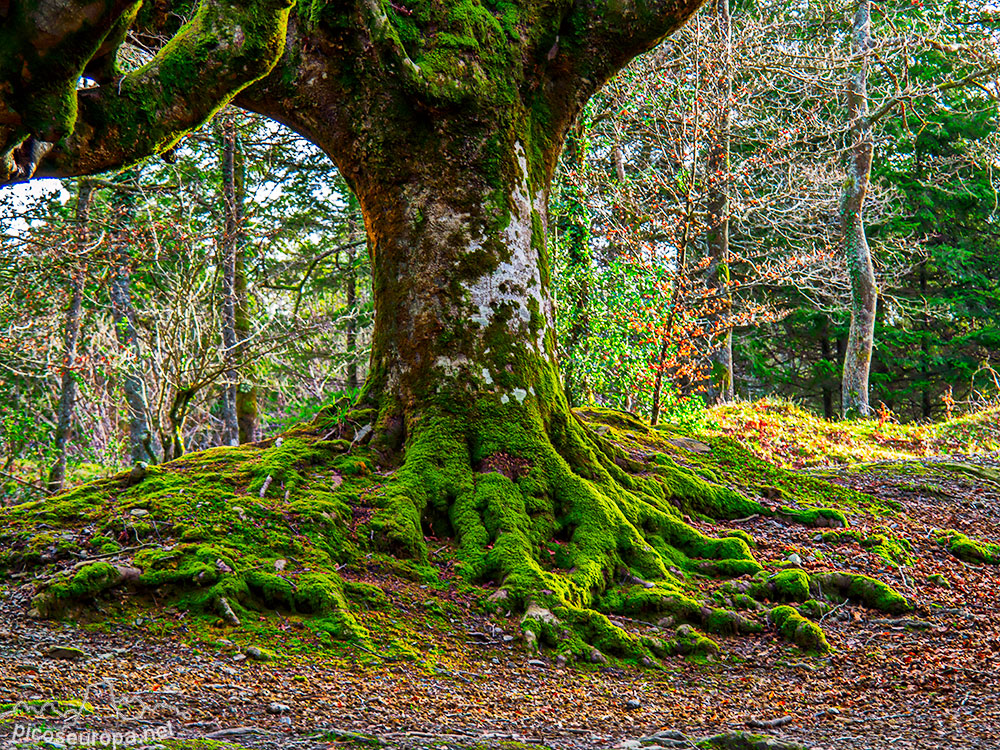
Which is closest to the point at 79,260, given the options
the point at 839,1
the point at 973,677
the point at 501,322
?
the point at 501,322

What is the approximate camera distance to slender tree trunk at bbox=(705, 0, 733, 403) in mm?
10070

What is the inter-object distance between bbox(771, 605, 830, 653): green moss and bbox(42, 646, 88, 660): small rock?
363 cm

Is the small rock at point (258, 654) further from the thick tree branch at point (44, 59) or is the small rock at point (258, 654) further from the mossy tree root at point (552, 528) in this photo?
the thick tree branch at point (44, 59)

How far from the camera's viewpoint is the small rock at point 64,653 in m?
3.19

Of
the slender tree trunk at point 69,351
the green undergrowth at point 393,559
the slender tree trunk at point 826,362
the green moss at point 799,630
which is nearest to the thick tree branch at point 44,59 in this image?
the green undergrowth at point 393,559

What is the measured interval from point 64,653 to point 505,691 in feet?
6.37

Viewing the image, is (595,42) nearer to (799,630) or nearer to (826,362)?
(799,630)

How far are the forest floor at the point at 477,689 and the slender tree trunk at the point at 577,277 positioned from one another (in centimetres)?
535

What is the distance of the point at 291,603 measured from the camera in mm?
3867

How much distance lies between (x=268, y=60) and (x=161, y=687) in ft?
9.22

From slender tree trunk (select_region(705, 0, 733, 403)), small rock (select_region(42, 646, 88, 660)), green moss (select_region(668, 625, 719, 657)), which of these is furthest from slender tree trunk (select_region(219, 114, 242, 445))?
green moss (select_region(668, 625, 719, 657))

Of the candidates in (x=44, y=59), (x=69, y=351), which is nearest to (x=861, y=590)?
(x=44, y=59)

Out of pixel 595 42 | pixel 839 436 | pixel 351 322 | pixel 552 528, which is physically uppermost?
pixel 595 42

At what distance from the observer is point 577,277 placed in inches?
380
